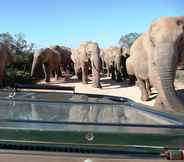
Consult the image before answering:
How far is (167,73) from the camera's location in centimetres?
1087

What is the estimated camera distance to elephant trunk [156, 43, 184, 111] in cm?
1016

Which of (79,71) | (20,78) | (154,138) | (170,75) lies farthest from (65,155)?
(79,71)

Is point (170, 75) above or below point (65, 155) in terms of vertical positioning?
above

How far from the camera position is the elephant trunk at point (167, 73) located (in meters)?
10.2

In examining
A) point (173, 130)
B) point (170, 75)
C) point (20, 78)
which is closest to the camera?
point (173, 130)

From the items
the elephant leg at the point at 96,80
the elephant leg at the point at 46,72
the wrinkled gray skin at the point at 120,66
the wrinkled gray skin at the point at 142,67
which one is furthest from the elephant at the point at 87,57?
the wrinkled gray skin at the point at 142,67

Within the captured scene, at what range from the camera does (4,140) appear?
1.96 metres

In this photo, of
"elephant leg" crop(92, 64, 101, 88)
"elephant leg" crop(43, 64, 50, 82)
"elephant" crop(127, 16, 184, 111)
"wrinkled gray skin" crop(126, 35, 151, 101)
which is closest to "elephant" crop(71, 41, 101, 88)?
"elephant leg" crop(92, 64, 101, 88)

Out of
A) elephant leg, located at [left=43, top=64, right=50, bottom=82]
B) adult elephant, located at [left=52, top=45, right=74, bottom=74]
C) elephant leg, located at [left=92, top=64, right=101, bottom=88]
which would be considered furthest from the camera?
adult elephant, located at [left=52, top=45, right=74, bottom=74]

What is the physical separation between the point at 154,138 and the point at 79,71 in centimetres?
3226

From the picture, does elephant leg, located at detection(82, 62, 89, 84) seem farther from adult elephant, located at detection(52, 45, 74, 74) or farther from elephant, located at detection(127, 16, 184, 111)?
elephant, located at detection(127, 16, 184, 111)

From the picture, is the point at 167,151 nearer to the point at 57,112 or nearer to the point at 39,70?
the point at 57,112

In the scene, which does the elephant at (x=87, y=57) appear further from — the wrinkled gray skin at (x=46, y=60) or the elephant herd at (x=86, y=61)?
the wrinkled gray skin at (x=46, y=60)

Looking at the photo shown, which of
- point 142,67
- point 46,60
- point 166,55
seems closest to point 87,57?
point 46,60
